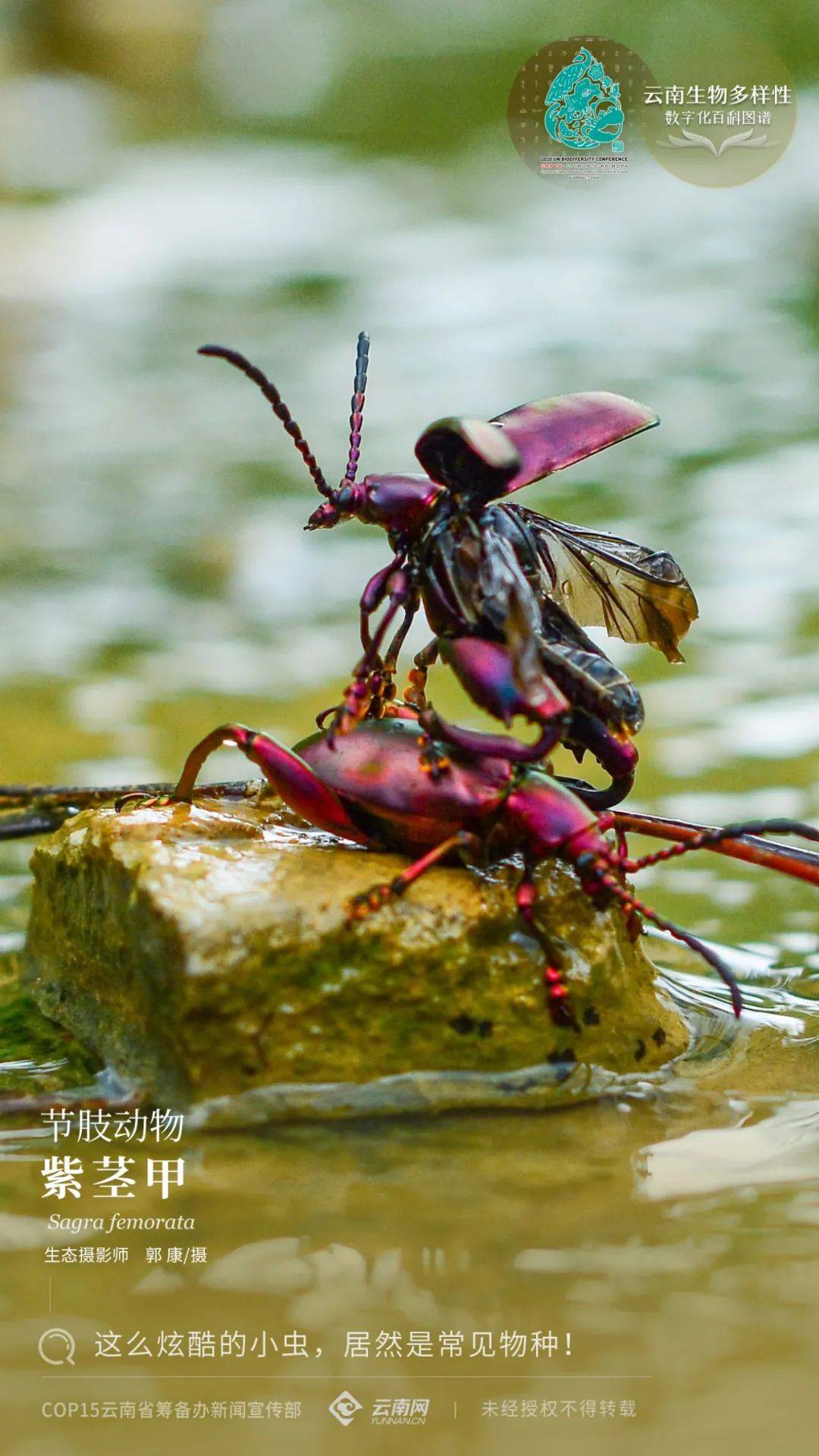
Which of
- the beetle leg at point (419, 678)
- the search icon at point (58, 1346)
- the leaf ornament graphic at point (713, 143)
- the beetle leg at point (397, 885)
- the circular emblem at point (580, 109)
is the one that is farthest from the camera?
the leaf ornament graphic at point (713, 143)

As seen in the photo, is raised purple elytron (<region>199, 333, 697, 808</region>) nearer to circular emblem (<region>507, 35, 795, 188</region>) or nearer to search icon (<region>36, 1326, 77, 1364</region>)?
search icon (<region>36, 1326, 77, 1364</region>)

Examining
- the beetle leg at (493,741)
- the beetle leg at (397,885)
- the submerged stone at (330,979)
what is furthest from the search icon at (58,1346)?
the beetle leg at (493,741)

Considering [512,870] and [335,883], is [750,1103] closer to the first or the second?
[512,870]

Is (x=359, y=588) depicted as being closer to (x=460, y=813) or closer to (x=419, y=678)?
(x=419, y=678)

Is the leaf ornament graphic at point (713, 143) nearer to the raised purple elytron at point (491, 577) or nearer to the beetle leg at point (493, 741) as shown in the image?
the raised purple elytron at point (491, 577)

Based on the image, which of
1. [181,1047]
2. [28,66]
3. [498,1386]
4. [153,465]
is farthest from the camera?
[28,66]

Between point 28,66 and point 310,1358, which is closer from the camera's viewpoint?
point 310,1358

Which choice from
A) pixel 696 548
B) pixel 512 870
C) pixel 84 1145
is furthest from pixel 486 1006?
pixel 696 548
